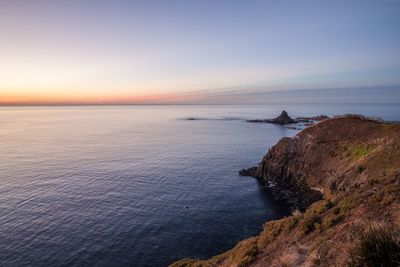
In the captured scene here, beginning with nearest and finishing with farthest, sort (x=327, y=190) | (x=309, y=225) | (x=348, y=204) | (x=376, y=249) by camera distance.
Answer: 1. (x=376, y=249)
2. (x=309, y=225)
3. (x=348, y=204)
4. (x=327, y=190)

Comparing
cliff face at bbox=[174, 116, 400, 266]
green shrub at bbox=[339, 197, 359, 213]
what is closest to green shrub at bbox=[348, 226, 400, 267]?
cliff face at bbox=[174, 116, 400, 266]

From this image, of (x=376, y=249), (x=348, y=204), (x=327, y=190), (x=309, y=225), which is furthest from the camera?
(x=327, y=190)

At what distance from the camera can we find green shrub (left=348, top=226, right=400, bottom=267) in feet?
29.5

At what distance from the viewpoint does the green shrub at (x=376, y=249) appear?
354 inches

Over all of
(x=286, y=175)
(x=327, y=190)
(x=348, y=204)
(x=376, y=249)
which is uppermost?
(x=376, y=249)

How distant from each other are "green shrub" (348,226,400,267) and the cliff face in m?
1.07

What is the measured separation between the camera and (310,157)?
6016cm

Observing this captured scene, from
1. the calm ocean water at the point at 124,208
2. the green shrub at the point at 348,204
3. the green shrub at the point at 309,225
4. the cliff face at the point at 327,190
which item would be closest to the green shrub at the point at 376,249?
the cliff face at the point at 327,190

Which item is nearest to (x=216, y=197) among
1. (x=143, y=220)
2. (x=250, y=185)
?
(x=250, y=185)

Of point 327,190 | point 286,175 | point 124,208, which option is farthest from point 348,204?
point 286,175

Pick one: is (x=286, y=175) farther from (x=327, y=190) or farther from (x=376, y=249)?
(x=376, y=249)

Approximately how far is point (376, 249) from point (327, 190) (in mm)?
42147

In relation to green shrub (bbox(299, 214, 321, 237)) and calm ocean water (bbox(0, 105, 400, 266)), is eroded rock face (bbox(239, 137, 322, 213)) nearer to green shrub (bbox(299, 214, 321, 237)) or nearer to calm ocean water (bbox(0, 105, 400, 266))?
calm ocean water (bbox(0, 105, 400, 266))

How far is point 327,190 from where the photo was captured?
48125 mm
